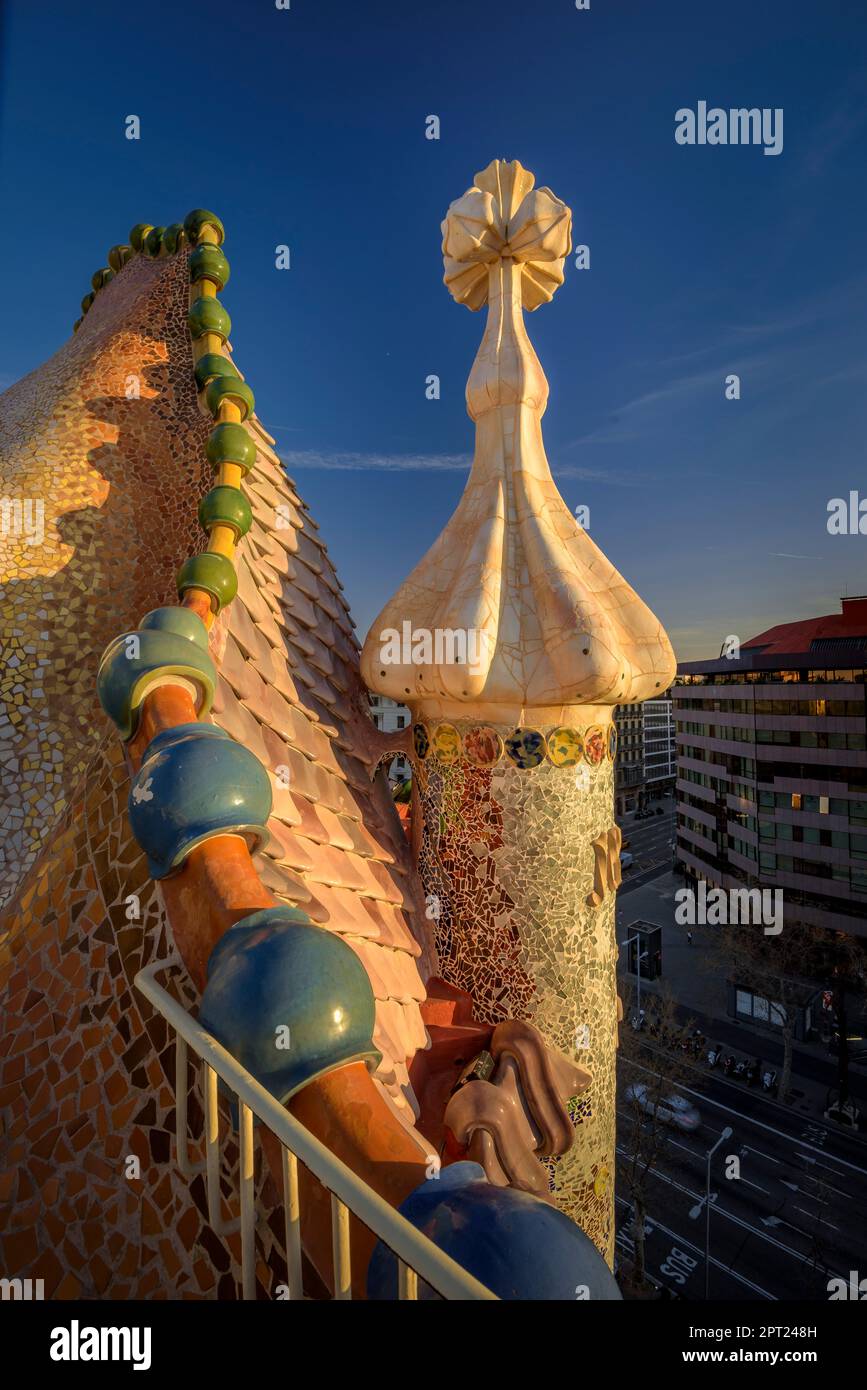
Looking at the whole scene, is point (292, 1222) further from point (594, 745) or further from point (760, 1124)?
point (760, 1124)

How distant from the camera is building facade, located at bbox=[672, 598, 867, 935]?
24.7 metres

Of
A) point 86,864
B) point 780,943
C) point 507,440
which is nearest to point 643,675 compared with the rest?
point 507,440

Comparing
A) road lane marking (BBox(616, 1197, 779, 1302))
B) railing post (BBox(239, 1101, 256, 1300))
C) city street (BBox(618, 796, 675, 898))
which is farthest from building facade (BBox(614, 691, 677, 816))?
railing post (BBox(239, 1101, 256, 1300))

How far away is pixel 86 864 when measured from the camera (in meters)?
2.93

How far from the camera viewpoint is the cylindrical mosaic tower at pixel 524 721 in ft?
13.2

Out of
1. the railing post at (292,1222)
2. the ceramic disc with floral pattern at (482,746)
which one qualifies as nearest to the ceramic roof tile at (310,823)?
the ceramic disc with floral pattern at (482,746)

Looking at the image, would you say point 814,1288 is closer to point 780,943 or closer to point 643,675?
point 780,943

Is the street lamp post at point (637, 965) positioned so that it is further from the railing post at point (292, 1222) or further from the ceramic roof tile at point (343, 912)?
the railing post at point (292, 1222)

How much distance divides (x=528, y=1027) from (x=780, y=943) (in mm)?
22877

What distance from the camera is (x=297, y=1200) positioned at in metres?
1.52

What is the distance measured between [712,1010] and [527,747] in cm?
2411

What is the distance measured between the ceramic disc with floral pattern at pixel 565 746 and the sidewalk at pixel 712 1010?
19622 mm

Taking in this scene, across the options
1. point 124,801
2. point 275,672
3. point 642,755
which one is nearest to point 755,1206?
point 275,672
